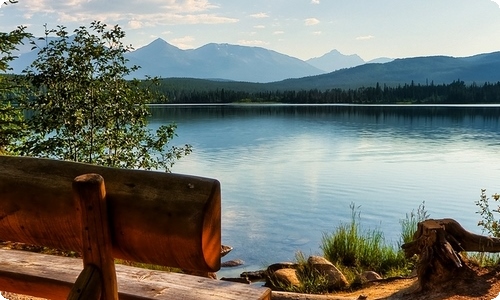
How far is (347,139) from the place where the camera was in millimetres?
34781

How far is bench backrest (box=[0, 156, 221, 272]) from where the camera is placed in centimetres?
150

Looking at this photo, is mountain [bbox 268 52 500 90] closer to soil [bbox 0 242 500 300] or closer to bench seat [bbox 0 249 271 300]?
soil [bbox 0 242 500 300]

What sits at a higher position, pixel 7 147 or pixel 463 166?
pixel 7 147

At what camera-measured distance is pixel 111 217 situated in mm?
1647

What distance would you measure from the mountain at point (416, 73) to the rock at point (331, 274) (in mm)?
147505

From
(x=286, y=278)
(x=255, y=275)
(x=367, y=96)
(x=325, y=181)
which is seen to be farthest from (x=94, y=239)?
(x=367, y=96)

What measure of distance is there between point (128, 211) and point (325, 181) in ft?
59.0

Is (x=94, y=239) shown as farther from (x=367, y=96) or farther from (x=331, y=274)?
(x=367, y=96)

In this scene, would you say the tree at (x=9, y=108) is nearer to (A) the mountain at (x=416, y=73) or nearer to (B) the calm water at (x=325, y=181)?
(B) the calm water at (x=325, y=181)

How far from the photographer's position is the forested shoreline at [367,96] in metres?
91.2

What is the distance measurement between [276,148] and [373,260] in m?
21.6

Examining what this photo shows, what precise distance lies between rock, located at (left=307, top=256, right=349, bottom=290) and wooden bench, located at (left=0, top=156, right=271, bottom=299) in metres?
4.96

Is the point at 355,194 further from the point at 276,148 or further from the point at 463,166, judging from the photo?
the point at 276,148

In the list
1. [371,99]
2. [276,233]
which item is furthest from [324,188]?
[371,99]
